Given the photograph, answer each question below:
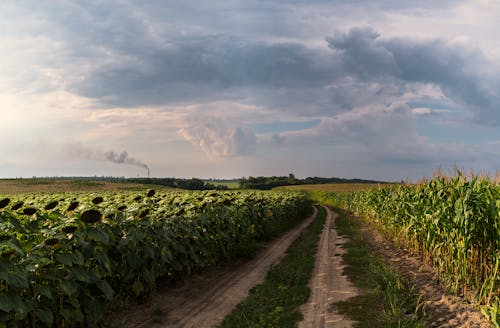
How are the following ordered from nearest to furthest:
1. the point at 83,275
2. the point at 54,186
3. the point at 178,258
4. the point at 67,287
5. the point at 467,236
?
1. the point at 67,287
2. the point at 83,275
3. the point at 467,236
4. the point at 178,258
5. the point at 54,186

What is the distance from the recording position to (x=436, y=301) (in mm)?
8992

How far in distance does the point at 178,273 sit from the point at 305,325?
415 centimetres

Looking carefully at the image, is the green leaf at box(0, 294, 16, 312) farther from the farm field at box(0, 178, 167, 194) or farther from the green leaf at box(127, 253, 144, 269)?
the farm field at box(0, 178, 167, 194)

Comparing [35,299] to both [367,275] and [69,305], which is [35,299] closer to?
[69,305]

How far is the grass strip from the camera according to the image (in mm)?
8281

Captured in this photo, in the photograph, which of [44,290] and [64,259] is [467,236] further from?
[44,290]

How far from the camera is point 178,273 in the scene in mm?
10680

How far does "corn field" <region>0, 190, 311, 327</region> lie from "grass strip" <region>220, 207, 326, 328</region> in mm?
1951

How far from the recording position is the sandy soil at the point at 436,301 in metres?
7.79

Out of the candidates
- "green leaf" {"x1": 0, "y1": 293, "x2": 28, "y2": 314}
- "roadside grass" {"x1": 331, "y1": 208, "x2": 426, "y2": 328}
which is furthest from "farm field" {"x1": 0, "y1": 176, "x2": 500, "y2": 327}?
"roadside grass" {"x1": 331, "y1": 208, "x2": 426, "y2": 328}

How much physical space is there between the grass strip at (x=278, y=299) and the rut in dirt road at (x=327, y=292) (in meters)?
0.22

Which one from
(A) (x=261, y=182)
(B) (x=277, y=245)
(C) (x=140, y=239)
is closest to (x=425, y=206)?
(B) (x=277, y=245)

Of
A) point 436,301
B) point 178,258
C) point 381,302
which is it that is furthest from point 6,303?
point 436,301

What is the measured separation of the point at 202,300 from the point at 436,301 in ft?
18.4
